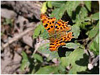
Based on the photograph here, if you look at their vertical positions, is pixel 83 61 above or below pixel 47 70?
above

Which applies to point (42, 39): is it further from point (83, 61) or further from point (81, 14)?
point (81, 14)

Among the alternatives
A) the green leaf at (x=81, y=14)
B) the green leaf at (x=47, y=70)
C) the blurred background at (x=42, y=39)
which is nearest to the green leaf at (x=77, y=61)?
the blurred background at (x=42, y=39)

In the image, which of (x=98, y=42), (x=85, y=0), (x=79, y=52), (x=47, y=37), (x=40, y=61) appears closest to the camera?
(x=47, y=37)

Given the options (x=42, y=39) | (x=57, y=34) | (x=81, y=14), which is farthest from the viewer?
(x=81, y=14)

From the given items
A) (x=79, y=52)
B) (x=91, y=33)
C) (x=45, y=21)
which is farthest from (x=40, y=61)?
(x=45, y=21)

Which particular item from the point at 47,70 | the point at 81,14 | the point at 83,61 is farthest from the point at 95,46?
the point at 47,70

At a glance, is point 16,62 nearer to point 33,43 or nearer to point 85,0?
point 33,43

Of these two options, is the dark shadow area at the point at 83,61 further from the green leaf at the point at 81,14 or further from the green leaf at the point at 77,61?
the green leaf at the point at 81,14

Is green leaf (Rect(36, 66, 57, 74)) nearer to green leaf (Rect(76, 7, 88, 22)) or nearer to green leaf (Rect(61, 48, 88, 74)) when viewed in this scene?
green leaf (Rect(61, 48, 88, 74))
